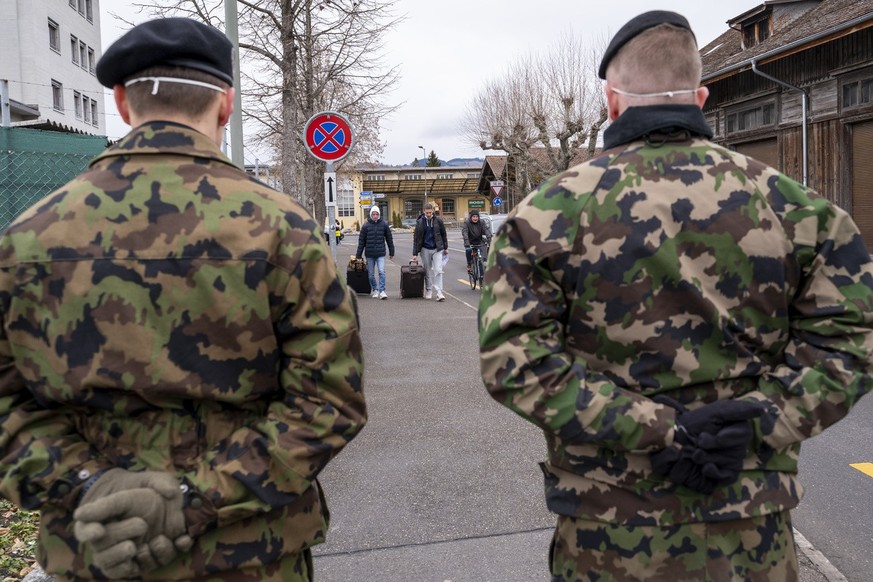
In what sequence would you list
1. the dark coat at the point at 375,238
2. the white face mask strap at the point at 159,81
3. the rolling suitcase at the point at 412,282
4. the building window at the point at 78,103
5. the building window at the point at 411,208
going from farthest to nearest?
the building window at the point at 411,208 → the building window at the point at 78,103 → the rolling suitcase at the point at 412,282 → the dark coat at the point at 375,238 → the white face mask strap at the point at 159,81

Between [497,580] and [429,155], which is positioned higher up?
[429,155]

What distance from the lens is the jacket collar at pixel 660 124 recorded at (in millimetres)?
1893

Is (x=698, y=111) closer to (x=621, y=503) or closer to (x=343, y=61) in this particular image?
(x=621, y=503)

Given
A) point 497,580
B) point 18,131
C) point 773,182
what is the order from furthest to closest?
point 18,131 → point 497,580 → point 773,182

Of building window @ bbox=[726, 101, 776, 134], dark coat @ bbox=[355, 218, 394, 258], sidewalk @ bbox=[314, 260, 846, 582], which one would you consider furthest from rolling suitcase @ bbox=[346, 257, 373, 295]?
building window @ bbox=[726, 101, 776, 134]

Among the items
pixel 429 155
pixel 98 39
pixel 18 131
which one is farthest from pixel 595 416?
pixel 429 155

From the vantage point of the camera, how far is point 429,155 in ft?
388

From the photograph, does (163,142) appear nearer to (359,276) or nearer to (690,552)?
(690,552)

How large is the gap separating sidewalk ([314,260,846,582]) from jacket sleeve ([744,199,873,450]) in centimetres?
193

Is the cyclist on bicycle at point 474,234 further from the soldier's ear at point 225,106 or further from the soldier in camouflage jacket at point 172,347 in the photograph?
the soldier in camouflage jacket at point 172,347

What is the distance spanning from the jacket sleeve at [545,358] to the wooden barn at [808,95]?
16.0 m

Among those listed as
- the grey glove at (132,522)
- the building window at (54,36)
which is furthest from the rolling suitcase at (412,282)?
the building window at (54,36)

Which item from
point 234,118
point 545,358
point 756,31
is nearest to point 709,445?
point 545,358

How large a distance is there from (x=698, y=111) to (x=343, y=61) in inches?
597
